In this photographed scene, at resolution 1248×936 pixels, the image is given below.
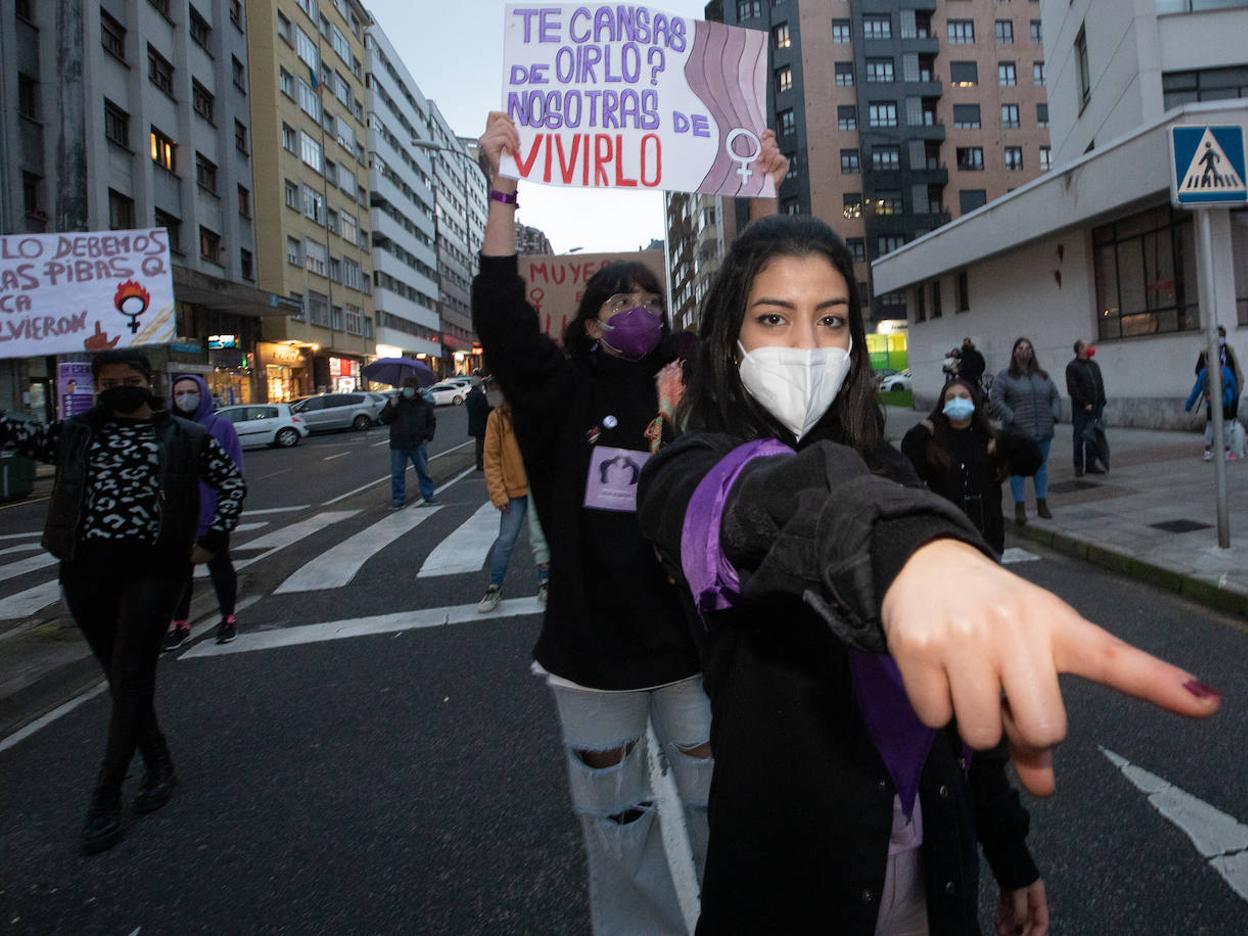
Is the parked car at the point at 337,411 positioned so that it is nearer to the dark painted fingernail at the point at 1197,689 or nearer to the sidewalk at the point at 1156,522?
the sidewalk at the point at 1156,522

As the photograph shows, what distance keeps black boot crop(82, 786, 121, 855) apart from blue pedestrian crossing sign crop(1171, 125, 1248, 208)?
7.53 m

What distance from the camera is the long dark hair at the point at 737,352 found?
4.64 feet

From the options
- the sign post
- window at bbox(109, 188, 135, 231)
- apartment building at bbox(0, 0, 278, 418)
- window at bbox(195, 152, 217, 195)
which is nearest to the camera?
the sign post

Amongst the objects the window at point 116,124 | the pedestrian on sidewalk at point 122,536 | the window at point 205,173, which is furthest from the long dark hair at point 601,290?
the window at point 205,173

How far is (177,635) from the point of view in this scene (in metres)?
5.89

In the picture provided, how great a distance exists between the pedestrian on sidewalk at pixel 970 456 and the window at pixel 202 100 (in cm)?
3416

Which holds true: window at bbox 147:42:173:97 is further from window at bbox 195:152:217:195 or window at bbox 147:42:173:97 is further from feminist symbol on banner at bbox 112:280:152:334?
feminist symbol on banner at bbox 112:280:152:334

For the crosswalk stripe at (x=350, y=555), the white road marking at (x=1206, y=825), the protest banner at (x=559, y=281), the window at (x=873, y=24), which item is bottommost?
the white road marking at (x=1206, y=825)

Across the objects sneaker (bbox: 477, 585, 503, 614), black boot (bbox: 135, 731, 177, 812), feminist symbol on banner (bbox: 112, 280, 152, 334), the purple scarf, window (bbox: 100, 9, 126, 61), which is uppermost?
window (bbox: 100, 9, 126, 61)

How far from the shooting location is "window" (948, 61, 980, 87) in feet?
179

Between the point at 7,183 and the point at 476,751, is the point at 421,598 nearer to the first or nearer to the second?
the point at 476,751

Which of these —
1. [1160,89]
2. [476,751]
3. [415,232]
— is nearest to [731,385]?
[476,751]

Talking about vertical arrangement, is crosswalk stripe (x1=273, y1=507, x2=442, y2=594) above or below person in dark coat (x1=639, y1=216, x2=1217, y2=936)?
below

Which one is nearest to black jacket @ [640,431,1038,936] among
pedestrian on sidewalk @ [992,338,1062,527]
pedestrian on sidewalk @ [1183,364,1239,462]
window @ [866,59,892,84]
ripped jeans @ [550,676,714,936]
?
ripped jeans @ [550,676,714,936]
